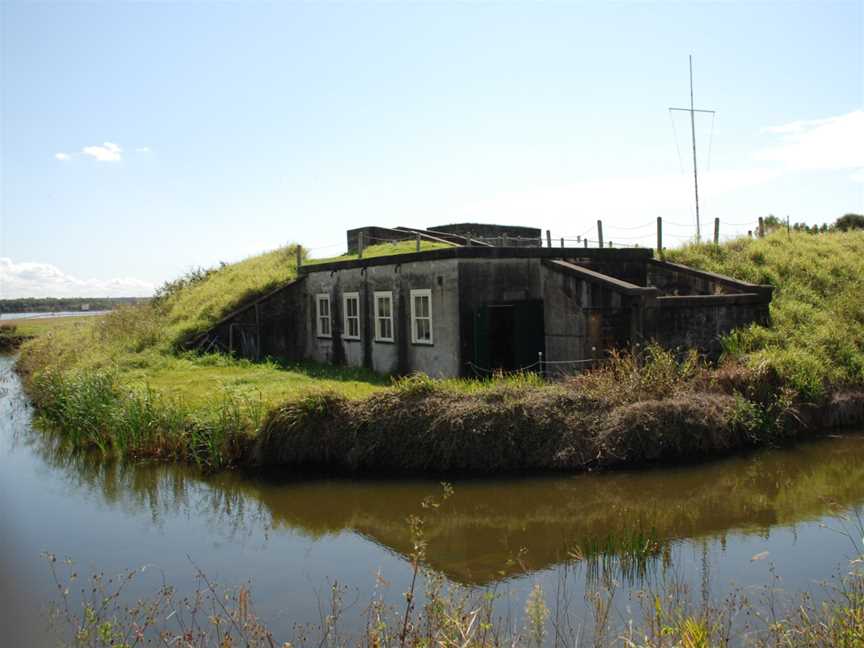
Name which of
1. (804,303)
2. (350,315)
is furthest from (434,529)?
(804,303)

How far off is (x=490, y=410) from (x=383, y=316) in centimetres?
711

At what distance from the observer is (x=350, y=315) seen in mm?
20469

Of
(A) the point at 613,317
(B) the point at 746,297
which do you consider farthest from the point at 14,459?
(B) the point at 746,297

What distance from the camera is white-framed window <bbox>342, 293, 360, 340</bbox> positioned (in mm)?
20172

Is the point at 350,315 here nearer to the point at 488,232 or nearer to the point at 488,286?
the point at 488,286

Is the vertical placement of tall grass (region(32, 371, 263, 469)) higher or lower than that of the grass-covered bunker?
lower

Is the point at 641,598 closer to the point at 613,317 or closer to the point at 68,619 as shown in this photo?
the point at 68,619

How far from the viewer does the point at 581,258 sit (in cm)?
1686

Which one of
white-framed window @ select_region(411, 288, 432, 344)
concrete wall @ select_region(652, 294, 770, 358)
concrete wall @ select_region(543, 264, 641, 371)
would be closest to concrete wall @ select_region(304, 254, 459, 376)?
white-framed window @ select_region(411, 288, 432, 344)

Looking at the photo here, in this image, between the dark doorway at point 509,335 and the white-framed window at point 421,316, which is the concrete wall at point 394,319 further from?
the dark doorway at point 509,335

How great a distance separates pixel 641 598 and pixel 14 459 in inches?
526

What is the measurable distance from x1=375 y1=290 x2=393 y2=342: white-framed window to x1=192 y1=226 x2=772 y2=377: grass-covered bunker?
3 cm

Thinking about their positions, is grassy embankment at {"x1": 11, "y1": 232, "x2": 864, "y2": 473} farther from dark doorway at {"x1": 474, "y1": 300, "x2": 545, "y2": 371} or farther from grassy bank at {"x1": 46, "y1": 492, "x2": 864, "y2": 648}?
grassy bank at {"x1": 46, "y1": 492, "x2": 864, "y2": 648}

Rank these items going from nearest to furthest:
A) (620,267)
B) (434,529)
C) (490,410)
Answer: (434,529)
(490,410)
(620,267)
